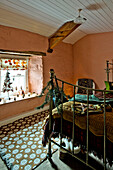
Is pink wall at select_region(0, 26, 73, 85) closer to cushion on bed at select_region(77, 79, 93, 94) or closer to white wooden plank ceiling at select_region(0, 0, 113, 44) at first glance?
white wooden plank ceiling at select_region(0, 0, 113, 44)

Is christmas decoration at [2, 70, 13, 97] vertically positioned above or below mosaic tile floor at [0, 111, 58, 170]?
above

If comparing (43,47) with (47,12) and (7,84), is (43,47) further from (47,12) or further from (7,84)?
(7,84)

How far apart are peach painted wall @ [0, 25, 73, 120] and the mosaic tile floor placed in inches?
21.5

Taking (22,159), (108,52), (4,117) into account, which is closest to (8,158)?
(22,159)

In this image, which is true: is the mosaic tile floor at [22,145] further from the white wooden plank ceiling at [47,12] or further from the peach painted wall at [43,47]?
the white wooden plank ceiling at [47,12]

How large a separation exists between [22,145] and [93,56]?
3774mm

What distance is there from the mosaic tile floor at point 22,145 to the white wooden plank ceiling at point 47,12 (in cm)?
231

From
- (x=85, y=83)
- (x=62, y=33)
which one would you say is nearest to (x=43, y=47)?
(x=62, y=33)

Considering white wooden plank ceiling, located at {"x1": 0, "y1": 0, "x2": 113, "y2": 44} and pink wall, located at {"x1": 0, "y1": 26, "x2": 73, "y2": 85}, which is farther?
pink wall, located at {"x1": 0, "y1": 26, "x2": 73, "y2": 85}

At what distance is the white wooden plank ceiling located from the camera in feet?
7.62

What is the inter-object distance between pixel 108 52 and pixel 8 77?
3.33 meters

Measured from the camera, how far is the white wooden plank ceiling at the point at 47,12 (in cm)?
232

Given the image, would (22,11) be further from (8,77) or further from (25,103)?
(25,103)

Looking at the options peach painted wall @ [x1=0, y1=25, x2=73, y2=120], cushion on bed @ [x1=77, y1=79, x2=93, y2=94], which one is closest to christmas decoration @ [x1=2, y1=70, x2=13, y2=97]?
peach painted wall @ [x1=0, y1=25, x2=73, y2=120]
